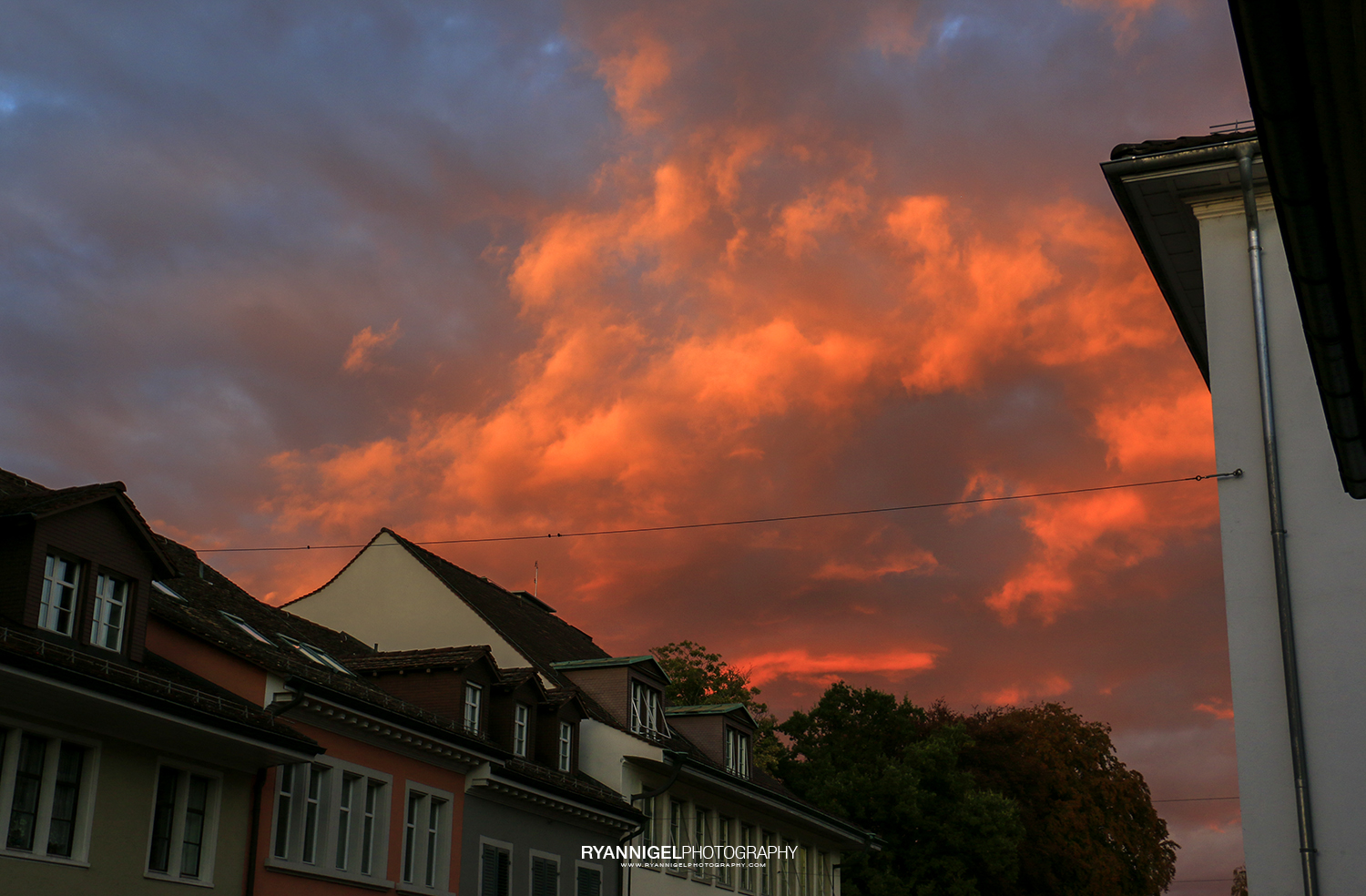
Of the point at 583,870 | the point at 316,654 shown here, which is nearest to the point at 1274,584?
the point at 316,654

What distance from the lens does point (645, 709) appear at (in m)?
36.2

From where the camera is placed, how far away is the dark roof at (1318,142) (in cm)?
439

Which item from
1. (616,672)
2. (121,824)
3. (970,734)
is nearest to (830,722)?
(970,734)

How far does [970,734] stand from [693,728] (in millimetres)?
24314

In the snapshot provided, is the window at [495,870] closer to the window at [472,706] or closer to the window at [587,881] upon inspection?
the window at [472,706]

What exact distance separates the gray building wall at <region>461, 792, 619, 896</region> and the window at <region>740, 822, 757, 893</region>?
332 inches

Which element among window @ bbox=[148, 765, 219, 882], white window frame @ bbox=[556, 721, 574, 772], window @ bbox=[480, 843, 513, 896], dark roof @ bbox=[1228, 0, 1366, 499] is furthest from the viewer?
white window frame @ bbox=[556, 721, 574, 772]

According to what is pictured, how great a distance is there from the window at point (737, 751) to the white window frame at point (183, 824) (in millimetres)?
22412

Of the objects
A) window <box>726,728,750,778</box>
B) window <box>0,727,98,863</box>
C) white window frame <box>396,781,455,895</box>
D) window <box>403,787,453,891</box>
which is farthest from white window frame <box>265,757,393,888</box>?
window <box>726,728,750,778</box>

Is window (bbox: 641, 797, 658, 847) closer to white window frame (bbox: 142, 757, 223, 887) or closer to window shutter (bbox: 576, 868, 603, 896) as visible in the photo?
window shutter (bbox: 576, 868, 603, 896)

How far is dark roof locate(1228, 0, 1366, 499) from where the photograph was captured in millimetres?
4395

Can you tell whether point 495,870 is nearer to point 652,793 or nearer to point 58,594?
point 652,793

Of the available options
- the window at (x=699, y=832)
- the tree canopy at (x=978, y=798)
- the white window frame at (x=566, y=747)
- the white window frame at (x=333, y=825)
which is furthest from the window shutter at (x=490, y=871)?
the tree canopy at (x=978, y=798)

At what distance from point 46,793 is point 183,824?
8.80 ft
